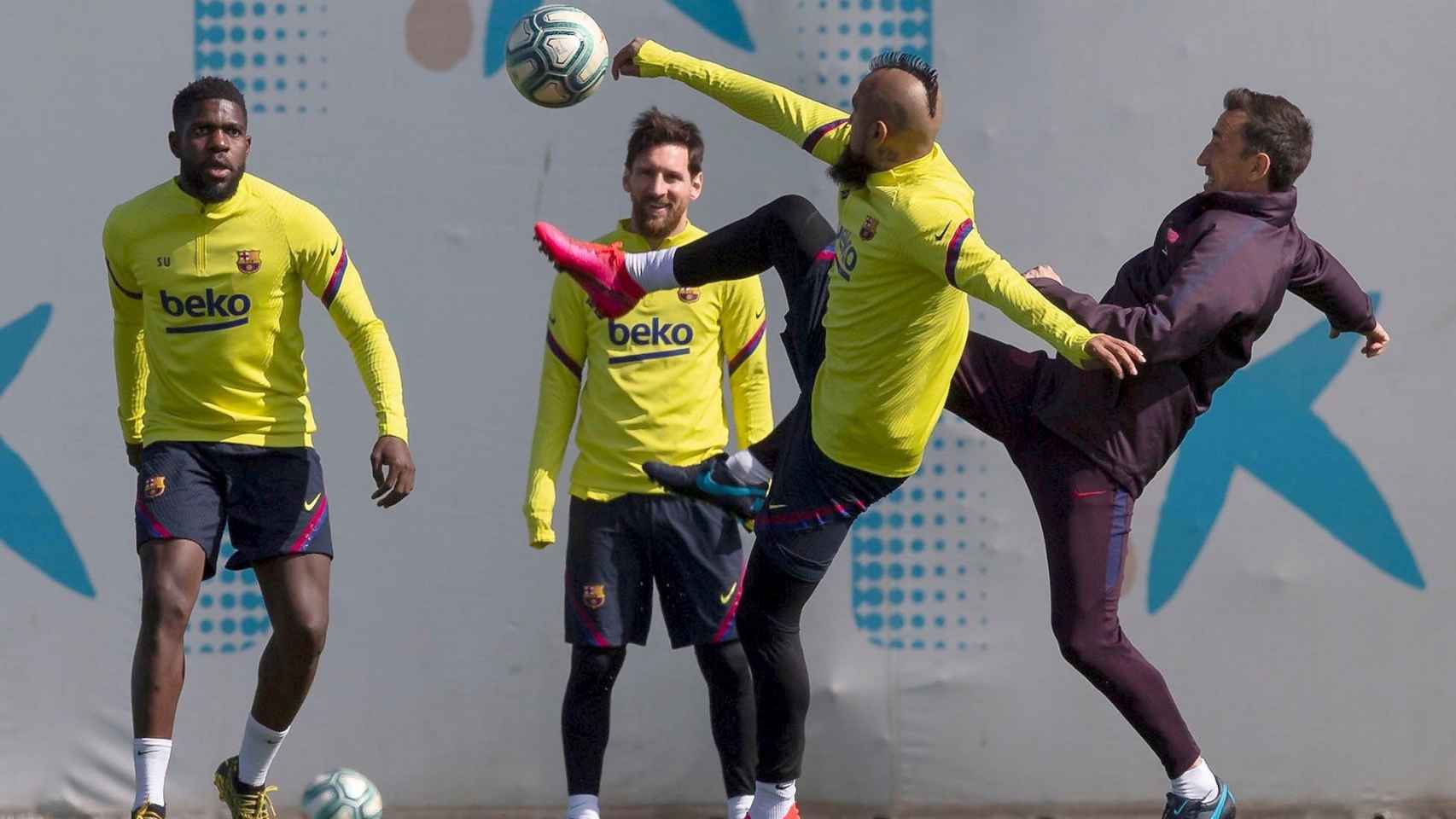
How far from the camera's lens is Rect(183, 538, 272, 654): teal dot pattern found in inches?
245

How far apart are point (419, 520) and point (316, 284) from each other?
1307 mm

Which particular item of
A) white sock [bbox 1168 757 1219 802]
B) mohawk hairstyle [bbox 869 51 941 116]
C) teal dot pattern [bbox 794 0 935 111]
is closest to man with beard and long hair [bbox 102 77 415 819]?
mohawk hairstyle [bbox 869 51 941 116]

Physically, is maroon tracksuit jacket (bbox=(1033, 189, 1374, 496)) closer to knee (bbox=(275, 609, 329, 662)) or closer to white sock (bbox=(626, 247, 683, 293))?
white sock (bbox=(626, 247, 683, 293))

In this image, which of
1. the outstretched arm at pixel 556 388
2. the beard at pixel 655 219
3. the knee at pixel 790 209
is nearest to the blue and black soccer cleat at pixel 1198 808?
the knee at pixel 790 209

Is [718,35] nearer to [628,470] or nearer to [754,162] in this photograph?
[754,162]

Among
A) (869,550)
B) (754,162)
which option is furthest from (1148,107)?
(869,550)

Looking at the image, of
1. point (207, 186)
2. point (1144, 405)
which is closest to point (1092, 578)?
point (1144, 405)

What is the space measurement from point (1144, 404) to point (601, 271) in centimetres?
145

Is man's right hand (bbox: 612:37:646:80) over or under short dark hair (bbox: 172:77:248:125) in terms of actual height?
over

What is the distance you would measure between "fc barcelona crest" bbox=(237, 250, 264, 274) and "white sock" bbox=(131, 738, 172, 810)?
1259mm

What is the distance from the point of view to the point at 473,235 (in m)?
6.17

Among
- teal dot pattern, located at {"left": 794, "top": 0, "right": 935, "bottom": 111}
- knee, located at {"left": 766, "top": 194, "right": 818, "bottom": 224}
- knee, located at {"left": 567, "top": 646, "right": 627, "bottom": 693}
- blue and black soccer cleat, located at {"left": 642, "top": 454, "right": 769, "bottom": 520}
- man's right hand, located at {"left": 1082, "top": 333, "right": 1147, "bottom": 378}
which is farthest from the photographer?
teal dot pattern, located at {"left": 794, "top": 0, "right": 935, "bottom": 111}

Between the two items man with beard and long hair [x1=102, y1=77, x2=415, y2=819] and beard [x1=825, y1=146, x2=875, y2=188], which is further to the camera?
man with beard and long hair [x1=102, y1=77, x2=415, y2=819]

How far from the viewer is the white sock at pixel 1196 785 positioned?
4762mm
